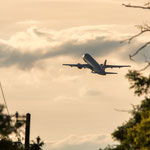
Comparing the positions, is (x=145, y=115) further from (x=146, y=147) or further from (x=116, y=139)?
(x=116, y=139)

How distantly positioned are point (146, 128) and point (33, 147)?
77.5ft

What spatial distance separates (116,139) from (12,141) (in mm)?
15567

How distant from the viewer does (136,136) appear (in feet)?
97.3

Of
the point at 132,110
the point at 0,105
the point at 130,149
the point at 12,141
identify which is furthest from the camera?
Answer: the point at 12,141

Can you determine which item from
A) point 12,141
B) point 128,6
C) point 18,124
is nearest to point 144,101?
point 128,6

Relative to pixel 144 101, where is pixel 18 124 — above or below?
below

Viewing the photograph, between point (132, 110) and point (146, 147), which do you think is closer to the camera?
point (146, 147)

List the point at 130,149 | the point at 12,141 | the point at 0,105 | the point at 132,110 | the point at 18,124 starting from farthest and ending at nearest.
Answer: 1. the point at 12,141
2. the point at 132,110
3. the point at 130,149
4. the point at 18,124
5. the point at 0,105

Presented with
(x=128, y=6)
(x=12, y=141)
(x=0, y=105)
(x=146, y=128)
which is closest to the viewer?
(x=0, y=105)

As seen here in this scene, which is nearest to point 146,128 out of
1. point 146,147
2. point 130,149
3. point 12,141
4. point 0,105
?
point 146,147

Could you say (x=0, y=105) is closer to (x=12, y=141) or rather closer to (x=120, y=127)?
(x=120, y=127)

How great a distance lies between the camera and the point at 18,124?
75.9ft

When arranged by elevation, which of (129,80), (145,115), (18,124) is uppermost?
(129,80)

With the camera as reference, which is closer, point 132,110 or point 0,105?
point 0,105
